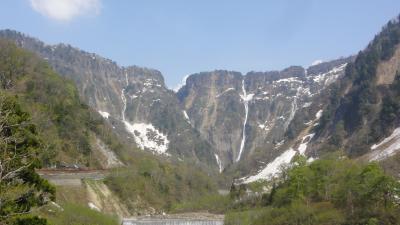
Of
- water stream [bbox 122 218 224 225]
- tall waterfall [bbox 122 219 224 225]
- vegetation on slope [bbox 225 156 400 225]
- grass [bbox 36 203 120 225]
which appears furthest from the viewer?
water stream [bbox 122 218 224 225]

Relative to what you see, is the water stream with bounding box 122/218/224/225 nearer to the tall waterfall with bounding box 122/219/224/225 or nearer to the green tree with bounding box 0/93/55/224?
the tall waterfall with bounding box 122/219/224/225

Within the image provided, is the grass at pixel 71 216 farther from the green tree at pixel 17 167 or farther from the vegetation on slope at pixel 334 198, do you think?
the vegetation on slope at pixel 334 198

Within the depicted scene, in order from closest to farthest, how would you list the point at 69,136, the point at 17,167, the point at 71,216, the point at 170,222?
the point at 17,167, the point at 71,216, the point at 170,222, the point at 69,136

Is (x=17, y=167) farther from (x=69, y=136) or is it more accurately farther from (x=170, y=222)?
(x=69, y=136)

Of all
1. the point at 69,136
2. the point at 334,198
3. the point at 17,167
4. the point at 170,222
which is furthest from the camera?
the point at 69,136

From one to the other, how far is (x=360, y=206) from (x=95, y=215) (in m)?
48.4

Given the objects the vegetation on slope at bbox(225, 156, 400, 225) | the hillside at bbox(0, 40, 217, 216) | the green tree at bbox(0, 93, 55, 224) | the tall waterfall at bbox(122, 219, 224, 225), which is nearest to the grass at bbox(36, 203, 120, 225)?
the tall waterfall at bbox(122, 219, 224, 225)

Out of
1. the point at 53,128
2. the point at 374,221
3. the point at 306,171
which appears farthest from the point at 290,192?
the point at 53,128

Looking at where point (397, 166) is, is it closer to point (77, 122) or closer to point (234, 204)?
point (234, 204)

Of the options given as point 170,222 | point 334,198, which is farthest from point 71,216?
point 334,198

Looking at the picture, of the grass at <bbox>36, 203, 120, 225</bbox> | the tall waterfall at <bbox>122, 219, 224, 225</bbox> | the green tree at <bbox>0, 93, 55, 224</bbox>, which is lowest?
the tall waterfall at <bbox>122, 219, 224, 225</bbox>

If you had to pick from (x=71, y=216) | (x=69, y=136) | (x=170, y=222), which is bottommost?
(x=170, y=222)

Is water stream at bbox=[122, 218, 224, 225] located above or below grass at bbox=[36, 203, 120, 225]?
below

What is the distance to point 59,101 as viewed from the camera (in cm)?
18475
